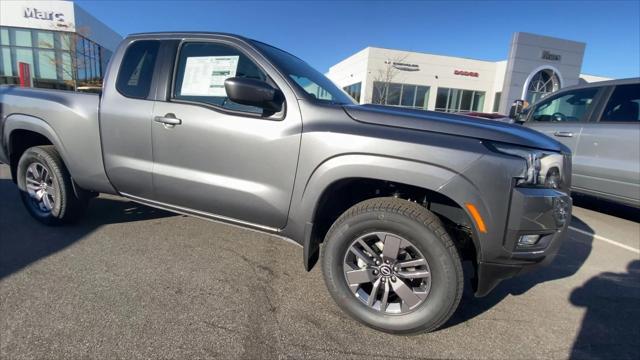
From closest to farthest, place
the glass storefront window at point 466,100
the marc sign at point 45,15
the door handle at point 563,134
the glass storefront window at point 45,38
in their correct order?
the door handle at point 563,134, the marc sign at point 45,15, the glass storefront window at point 45,38, the glass storefront window at point 466,100

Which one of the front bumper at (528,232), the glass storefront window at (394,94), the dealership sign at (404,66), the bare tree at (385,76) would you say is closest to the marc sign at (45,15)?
the bare tree at (385,76)

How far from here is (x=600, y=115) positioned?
4723mm

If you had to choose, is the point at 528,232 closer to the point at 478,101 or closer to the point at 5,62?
the point at 478,101

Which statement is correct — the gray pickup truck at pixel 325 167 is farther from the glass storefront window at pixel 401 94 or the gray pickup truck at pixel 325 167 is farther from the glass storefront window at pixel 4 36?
the glass storefront window at pixel 4 36

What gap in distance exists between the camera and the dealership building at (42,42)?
27.3m

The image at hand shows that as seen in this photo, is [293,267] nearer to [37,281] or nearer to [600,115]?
[37,281]

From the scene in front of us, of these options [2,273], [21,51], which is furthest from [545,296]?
[21,51]

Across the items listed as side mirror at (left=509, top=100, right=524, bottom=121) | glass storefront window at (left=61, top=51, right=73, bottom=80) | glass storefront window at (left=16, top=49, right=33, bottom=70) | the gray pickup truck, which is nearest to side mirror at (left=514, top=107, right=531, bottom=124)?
side mirror at (left=509, top=100, right=524, bottom=121)

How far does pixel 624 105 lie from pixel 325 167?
4.72 m

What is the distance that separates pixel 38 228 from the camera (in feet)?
11.7

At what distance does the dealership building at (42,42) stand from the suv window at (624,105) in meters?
32.7

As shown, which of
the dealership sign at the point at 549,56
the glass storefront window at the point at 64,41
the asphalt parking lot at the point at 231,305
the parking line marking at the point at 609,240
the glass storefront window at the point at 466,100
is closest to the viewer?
the asphalt parking lot at the point at 231,305

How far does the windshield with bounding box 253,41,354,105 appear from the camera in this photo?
8.48 ft

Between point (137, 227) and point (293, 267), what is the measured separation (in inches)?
74.2
